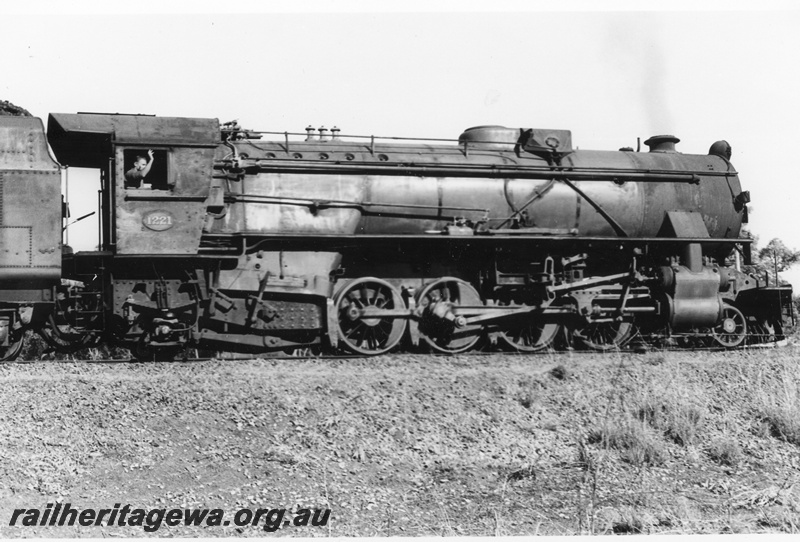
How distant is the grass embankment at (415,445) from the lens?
7000 millimetres

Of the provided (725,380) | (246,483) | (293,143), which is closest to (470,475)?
(246,483)

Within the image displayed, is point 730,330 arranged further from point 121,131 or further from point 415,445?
point 121,131

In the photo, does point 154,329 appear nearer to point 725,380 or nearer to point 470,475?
point 470,475

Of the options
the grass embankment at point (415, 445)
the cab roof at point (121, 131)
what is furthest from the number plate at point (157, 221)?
the grass embankment at point (415, 445)

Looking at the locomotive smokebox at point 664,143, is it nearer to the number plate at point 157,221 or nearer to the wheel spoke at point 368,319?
the wheel spoke at point 368,319

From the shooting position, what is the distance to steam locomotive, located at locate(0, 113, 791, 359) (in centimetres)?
1072

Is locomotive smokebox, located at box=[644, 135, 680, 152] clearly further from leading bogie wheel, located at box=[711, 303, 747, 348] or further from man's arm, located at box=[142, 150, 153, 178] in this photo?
man's arm, located at box=[142, 150, 153, 178]

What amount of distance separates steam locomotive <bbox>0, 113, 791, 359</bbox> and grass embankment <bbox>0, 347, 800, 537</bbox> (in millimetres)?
1104

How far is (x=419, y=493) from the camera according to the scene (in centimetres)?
734

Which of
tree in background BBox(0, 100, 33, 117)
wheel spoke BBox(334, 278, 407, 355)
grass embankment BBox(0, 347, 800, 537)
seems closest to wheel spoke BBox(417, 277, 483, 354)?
wheel spoke BBox(334, 278, 407, 355)

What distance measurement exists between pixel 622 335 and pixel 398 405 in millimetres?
5405

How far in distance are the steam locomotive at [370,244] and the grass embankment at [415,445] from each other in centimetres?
110

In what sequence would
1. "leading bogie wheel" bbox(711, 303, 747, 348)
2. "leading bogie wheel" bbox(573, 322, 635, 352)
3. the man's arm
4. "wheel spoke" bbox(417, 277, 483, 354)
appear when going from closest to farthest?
the man's arm, "wheel spoke" bbox(417, 277, 483, 354), "leading bogie wheel" bbox(573, 322, 635, 352), "leading bogie wheel" bbox(711, 303, 747, 348)

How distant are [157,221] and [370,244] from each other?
306cm
